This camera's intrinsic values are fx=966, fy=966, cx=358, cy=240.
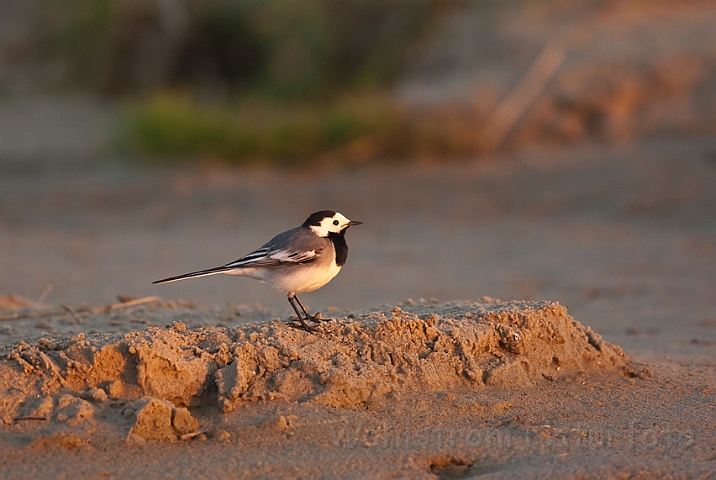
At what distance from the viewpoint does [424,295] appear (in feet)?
28.8

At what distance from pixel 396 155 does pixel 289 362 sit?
960cm

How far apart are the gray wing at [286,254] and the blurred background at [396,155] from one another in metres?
3.13

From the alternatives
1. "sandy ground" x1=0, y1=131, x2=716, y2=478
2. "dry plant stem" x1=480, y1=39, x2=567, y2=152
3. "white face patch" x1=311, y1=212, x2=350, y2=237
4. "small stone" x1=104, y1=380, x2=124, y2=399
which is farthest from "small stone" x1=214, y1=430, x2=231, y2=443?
"dry plant stem" x1=480, y1=39, x2=567, y2=152

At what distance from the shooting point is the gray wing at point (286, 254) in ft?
17.0

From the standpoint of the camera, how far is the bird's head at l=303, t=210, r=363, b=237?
5.45 meters

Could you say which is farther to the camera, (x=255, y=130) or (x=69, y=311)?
(x=255, y=130)

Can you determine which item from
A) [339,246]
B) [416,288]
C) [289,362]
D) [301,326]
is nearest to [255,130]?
[416,288]

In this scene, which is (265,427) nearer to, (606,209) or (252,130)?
(606,209)

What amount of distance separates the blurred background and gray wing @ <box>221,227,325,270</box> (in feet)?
10.3

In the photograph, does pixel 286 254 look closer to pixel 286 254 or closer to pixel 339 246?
pixel 286 254

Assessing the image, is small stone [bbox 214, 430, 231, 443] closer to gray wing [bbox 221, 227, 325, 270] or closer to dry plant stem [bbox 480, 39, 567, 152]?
gray wing [bbox 221, 227, 325, 270]

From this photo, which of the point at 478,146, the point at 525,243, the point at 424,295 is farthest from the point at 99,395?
the point at 478,146

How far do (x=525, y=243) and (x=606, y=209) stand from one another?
160 cm

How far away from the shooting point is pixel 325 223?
5.49 metres
